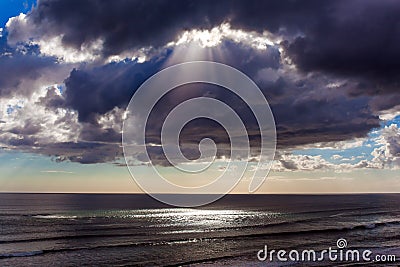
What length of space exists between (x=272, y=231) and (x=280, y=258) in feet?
87.4

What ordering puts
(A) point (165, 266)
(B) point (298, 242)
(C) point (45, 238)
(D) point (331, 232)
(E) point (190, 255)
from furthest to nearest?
(D) point (331, 232) < (C) point (45, 238) < (B) point (298, 242) < (E) point (190, 255) < (A) point (165, 266)

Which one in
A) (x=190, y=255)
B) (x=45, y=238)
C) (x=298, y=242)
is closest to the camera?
(x=190, y=255)

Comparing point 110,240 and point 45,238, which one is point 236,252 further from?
point 45,238

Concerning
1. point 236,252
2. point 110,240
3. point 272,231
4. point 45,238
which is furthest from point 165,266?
point 272,231

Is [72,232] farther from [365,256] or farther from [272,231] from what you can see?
[365,256]

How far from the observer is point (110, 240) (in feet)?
190

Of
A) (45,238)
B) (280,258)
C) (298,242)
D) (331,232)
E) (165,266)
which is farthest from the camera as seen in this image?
(331,232)

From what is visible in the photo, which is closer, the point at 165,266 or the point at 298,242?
the point at 165,266

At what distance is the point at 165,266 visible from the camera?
40.1m

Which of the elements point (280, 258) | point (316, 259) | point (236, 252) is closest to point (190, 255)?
point (236, 252)

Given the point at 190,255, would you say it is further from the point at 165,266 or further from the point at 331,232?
the point at 331,232

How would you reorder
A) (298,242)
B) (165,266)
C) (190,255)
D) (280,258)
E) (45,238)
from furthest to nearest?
(45,238), (298,242), (190,255), (280,258), (165,266)

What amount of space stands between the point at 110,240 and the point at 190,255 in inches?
659

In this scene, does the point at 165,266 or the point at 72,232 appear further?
the point at 72,232
